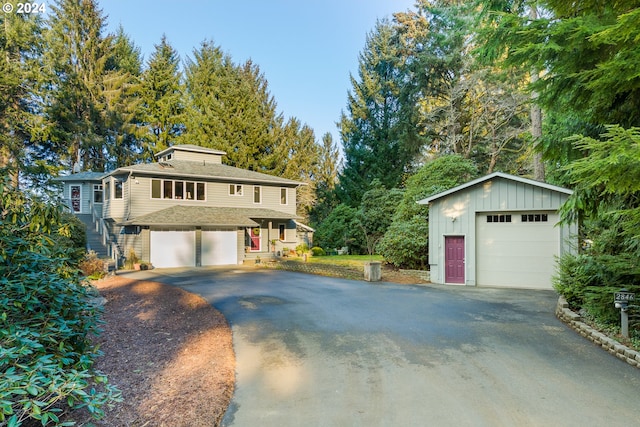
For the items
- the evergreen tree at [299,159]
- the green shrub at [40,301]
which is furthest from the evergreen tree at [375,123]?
the green shrub at [40,301]

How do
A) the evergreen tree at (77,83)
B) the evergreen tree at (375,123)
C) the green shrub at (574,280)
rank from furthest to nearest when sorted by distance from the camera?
the evergreen tree at (375,123) → the evergreen tree at (77,83) → the green shrub at (574,280)

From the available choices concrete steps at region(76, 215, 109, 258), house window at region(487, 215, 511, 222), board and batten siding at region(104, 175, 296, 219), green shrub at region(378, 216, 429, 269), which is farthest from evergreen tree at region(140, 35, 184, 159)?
house window at region(487, 215, 511, 222)

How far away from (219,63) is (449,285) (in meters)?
33.8

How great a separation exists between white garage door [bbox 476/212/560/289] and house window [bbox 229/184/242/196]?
15114 millimetres

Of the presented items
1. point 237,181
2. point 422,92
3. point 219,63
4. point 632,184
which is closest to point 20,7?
point 219,63

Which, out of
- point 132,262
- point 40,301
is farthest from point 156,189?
point 40,301

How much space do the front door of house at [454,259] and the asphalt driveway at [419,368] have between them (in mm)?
3562

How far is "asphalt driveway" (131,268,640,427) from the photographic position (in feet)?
12.2

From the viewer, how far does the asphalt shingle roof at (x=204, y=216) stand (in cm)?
1761

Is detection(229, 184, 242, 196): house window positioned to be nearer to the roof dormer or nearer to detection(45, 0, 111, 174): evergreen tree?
the roof dormer

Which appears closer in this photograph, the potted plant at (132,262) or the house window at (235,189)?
the potted plant at (132,262)

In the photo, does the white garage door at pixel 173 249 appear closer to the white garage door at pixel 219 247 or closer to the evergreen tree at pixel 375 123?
the white garage door at pixel 219 247

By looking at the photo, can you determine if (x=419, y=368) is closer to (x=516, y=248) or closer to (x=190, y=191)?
(x=516, y=248)

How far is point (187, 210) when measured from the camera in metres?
19.6
